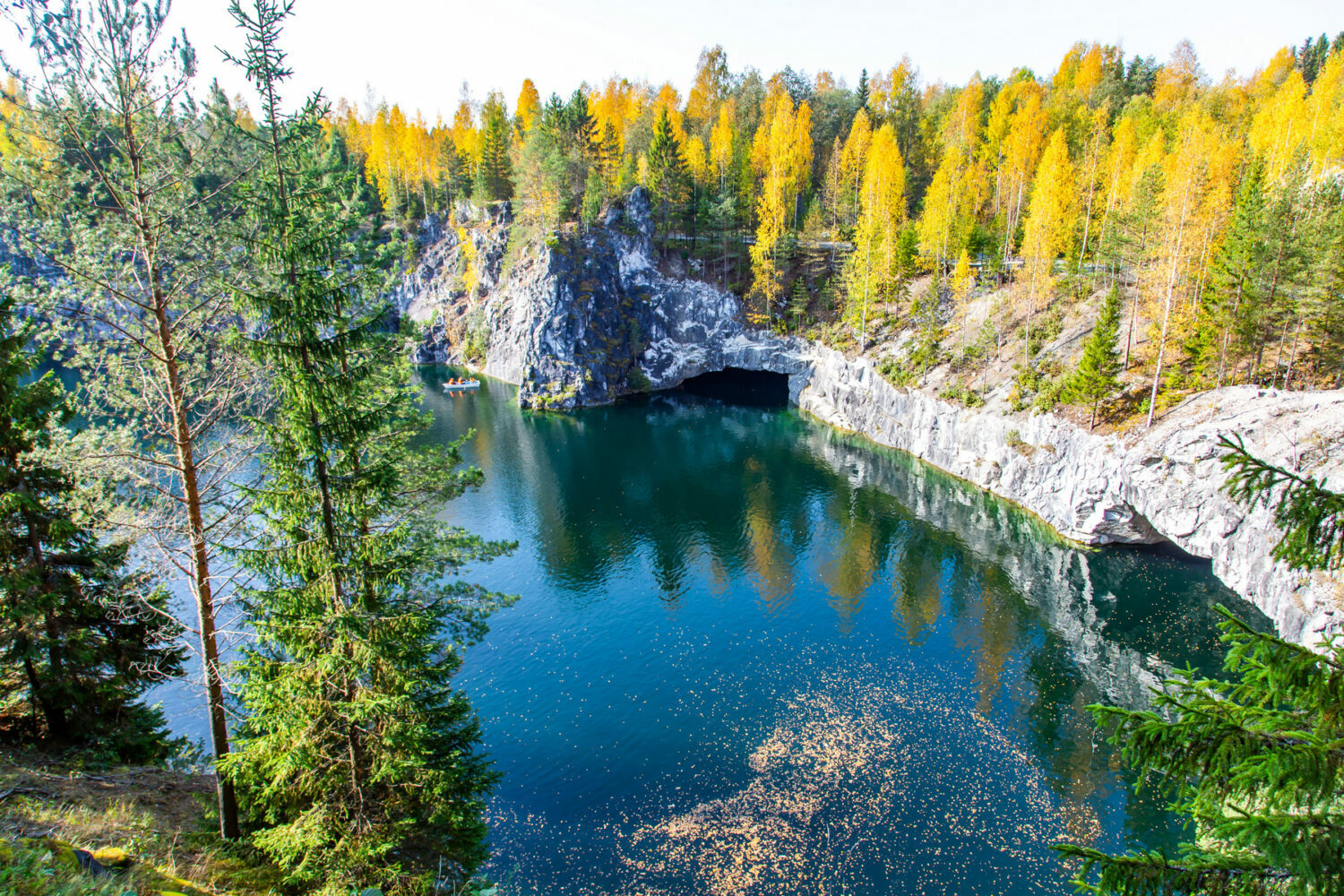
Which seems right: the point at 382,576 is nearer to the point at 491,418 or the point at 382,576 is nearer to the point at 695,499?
the point at 695,499

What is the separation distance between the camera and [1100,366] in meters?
37.2

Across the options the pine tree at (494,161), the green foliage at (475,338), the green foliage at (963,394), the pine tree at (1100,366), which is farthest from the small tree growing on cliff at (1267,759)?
the pine tree at (494,161)

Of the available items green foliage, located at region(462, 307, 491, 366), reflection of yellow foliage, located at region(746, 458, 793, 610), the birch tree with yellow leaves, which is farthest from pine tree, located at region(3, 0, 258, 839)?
green foliage, located at region(462, 307, 491, 366)

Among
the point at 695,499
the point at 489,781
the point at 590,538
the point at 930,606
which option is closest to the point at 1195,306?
the point at 930,606

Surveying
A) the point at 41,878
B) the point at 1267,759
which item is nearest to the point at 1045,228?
the point at 1267,759

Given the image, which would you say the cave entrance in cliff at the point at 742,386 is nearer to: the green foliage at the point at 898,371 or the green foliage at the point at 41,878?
the green foliage at the point at 898,371

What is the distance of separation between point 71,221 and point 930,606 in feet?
111

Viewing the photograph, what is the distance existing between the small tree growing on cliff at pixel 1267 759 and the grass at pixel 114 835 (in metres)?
12.3

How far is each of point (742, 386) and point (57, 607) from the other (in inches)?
2696

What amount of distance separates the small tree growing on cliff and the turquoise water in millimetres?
15546

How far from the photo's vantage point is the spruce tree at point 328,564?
10.8m

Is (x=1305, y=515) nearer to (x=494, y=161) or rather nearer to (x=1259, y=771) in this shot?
(x=1259, y=771)

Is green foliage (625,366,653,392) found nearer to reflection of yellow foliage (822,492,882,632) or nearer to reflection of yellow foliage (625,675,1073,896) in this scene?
reflection of yellow foliage (822,492,882,632)

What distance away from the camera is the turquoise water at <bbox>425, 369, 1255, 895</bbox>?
770 inches
